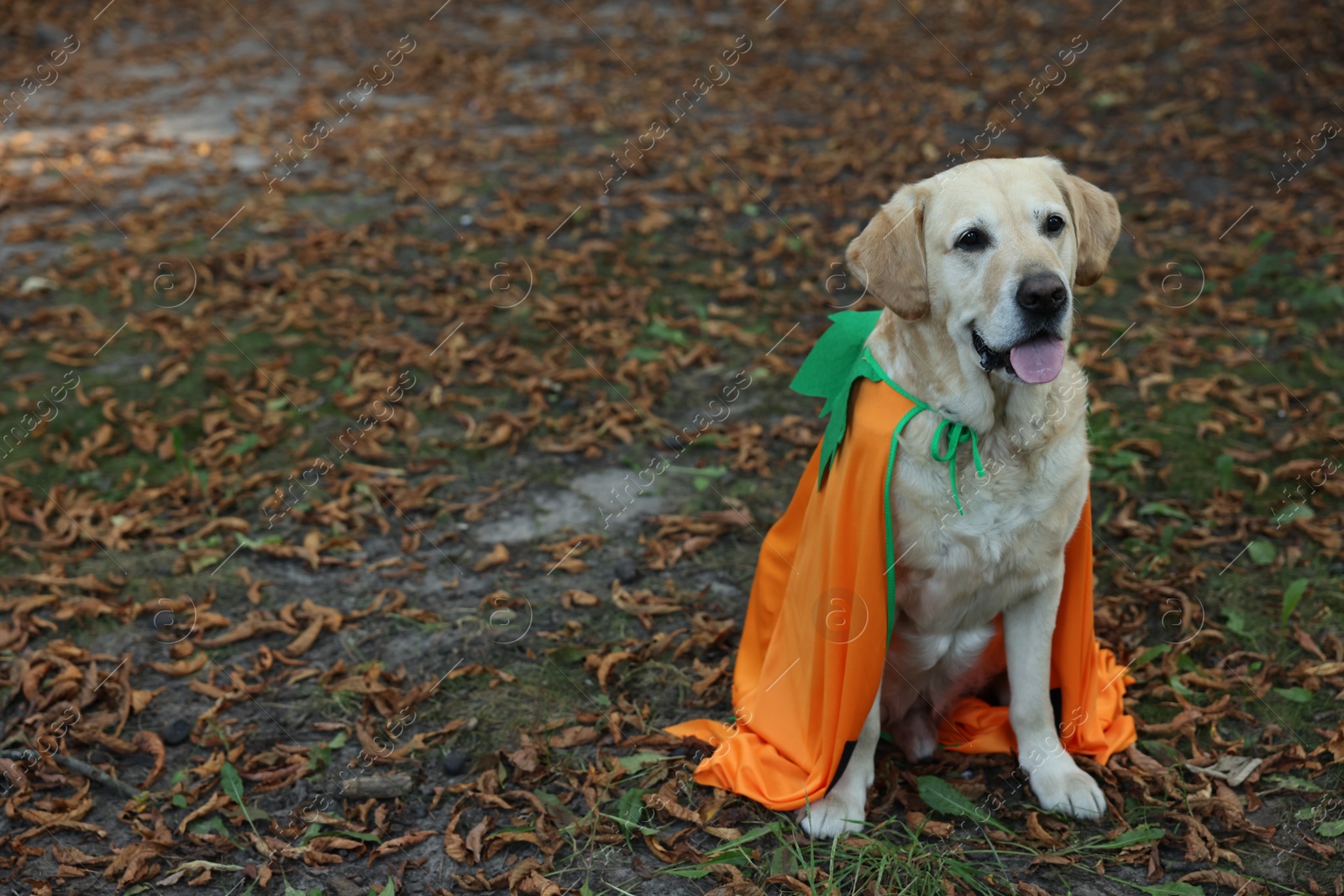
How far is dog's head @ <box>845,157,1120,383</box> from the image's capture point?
2852 mm

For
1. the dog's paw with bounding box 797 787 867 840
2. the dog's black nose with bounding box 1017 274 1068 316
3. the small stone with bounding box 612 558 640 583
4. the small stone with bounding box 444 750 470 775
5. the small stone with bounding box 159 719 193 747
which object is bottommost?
the small stone with bounding box 612 558 640 583

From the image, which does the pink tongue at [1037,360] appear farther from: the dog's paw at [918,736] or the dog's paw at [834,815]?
the dog's paw at [834,815]

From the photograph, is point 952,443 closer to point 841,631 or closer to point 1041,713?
point 841,631

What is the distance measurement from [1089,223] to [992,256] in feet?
1.48

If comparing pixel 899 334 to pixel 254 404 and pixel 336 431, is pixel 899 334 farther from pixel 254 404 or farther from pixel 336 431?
pixel 254 404

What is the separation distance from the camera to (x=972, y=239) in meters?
2.98

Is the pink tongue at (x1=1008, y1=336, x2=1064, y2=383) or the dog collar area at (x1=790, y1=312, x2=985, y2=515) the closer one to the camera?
the pink tongue at (x1=1008, y1=336, x2=1064, y2=383)

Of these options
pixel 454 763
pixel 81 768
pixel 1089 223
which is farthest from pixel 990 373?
pixel 81 768

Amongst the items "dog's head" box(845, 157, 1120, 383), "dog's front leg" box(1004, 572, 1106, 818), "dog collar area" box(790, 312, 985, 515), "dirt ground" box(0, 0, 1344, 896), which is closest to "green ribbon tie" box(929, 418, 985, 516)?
"dog collar area" box(790, 312, 985, 515)

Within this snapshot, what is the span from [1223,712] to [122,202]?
26.6 feet

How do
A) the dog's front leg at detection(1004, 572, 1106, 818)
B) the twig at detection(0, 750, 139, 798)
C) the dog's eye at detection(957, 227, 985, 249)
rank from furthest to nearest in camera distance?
the twig at detection(0, 750, 139, 798) < the dog's front leg at detection(1004, 572, 1106, 818) < the dog's eye at detection(957, 227, 985, 249)

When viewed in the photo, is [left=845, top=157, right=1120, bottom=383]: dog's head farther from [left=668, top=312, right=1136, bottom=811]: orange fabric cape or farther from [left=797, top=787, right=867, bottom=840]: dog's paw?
[left=797, top=787, right=867, bottom=840]: dog's paw

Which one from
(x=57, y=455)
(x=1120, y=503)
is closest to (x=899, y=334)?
(x=1120, y=503)

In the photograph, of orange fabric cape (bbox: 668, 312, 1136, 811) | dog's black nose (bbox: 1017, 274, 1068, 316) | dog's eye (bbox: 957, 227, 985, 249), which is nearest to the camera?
dog's black nose (bbox: 1017, 274, 1068, 316)
